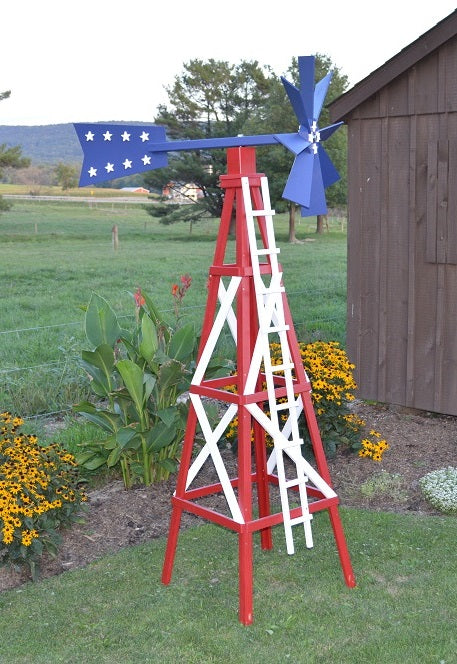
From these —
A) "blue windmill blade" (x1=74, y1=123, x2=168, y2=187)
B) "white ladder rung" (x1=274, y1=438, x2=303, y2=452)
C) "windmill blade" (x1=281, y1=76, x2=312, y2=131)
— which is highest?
"windmill blade" (x1=281, y1=76, x2=312, y2=131)

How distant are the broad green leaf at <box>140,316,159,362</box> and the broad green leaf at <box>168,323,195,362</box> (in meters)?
0.23

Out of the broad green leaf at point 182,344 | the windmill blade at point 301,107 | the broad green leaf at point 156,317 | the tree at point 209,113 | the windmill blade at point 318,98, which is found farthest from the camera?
the tree at point 209,113

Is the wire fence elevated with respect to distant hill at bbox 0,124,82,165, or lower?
lower

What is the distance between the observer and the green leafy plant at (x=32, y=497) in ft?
14.4

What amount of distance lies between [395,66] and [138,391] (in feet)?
11.4

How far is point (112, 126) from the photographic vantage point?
4.24 meters

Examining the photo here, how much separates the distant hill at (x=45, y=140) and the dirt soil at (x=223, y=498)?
83032 millimetres

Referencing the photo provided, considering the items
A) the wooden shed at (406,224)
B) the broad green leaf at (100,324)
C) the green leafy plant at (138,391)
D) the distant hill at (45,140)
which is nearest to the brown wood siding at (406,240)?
the wooden shed at (406,224)

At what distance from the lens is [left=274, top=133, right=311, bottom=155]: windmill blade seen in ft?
12.9

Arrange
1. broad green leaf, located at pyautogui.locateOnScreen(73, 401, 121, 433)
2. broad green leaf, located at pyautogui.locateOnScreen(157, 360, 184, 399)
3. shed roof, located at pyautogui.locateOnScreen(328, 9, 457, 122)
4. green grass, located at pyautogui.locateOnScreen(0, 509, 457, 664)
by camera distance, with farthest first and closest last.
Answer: shed roof, located at pyautogui.locateOnScreen(328, 9, 457, 122) < broad green leaf, located at pyautogui.locateOnScreen(73, 401, 121, 433) < broad green leaf, located at pyautogui.locateOnScreen(157, 360, 184, 399) < green grass, located at pyautogui.locateOnScreen(0, 509, 457, 664)

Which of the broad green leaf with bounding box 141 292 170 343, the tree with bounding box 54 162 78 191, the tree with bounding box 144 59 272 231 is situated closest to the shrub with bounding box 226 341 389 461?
the broad green leaf with bounding box 141 292 170 343

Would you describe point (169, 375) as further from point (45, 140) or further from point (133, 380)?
point (45, 140)

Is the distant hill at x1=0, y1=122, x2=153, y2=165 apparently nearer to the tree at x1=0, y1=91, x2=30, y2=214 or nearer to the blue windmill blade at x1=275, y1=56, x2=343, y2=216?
the tree at x1=0, y1=91, x2=30, y2=214

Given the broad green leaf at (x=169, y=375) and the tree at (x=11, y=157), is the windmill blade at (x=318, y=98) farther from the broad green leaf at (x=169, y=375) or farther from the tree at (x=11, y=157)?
the tree at (x=11, y=157)
